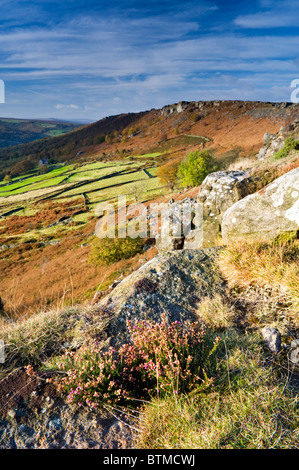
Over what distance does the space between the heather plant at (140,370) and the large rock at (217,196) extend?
749cm

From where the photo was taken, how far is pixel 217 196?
11.7 meters

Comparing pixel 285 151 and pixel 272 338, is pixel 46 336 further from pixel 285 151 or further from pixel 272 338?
pixel 285 151

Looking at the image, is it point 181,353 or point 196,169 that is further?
point 196,169

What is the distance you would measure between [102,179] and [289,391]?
3486 inches

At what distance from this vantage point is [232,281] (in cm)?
592

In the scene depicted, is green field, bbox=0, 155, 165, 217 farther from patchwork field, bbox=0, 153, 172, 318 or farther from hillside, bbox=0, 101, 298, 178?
hillside, bbox=0, 101, 298, 178

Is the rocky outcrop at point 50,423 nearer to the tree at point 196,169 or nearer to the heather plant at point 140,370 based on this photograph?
the heather plant at point 140,370

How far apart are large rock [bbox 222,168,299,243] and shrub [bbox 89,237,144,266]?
19805 mm

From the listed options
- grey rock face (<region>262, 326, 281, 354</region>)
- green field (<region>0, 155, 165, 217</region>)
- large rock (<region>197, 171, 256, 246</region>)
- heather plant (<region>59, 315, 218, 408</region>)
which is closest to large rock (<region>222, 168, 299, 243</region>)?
grey rock face (<region>262, 326, 281, 354</region>)

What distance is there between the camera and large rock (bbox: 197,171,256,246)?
10992mm

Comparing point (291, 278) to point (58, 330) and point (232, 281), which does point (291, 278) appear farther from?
point (58, 330)

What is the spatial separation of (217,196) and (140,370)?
9372 mm

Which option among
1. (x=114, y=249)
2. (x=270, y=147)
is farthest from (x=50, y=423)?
(x=270, y=147)

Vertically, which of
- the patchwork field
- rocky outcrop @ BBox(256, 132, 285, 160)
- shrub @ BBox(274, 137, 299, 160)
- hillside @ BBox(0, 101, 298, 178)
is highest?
hillside @ BBox(0, 101, 298, 178)
